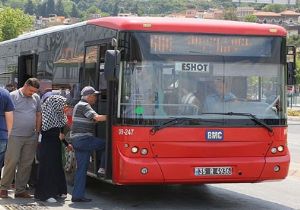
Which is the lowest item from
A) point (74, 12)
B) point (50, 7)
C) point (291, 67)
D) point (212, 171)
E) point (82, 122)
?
point (212, 171)

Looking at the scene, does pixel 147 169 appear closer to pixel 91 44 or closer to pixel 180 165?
pixel 180 165

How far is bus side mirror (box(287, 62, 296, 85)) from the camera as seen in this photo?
9.54 meters

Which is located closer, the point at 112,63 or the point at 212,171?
the point at 112,63

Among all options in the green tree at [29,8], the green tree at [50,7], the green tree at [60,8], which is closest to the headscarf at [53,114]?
the green tree at [60,8]

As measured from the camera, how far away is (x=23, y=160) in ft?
31.6

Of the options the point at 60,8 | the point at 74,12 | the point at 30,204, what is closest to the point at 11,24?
the point at 74,12

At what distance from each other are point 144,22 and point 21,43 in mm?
7014

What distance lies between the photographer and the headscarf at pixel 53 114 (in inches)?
366

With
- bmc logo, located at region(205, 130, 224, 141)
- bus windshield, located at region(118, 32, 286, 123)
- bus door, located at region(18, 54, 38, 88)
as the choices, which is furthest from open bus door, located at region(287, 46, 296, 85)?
bus door, located at region(18, 54, 38, 88)

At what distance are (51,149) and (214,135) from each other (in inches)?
91.9

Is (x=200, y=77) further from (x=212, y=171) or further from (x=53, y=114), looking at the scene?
(x=53, y=114)

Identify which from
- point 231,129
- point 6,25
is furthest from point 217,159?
point 6,25

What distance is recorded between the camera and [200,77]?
9109 millimetres

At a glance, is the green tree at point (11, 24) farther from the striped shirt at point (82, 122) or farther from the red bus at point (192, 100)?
the red bus at point (192, 100)
